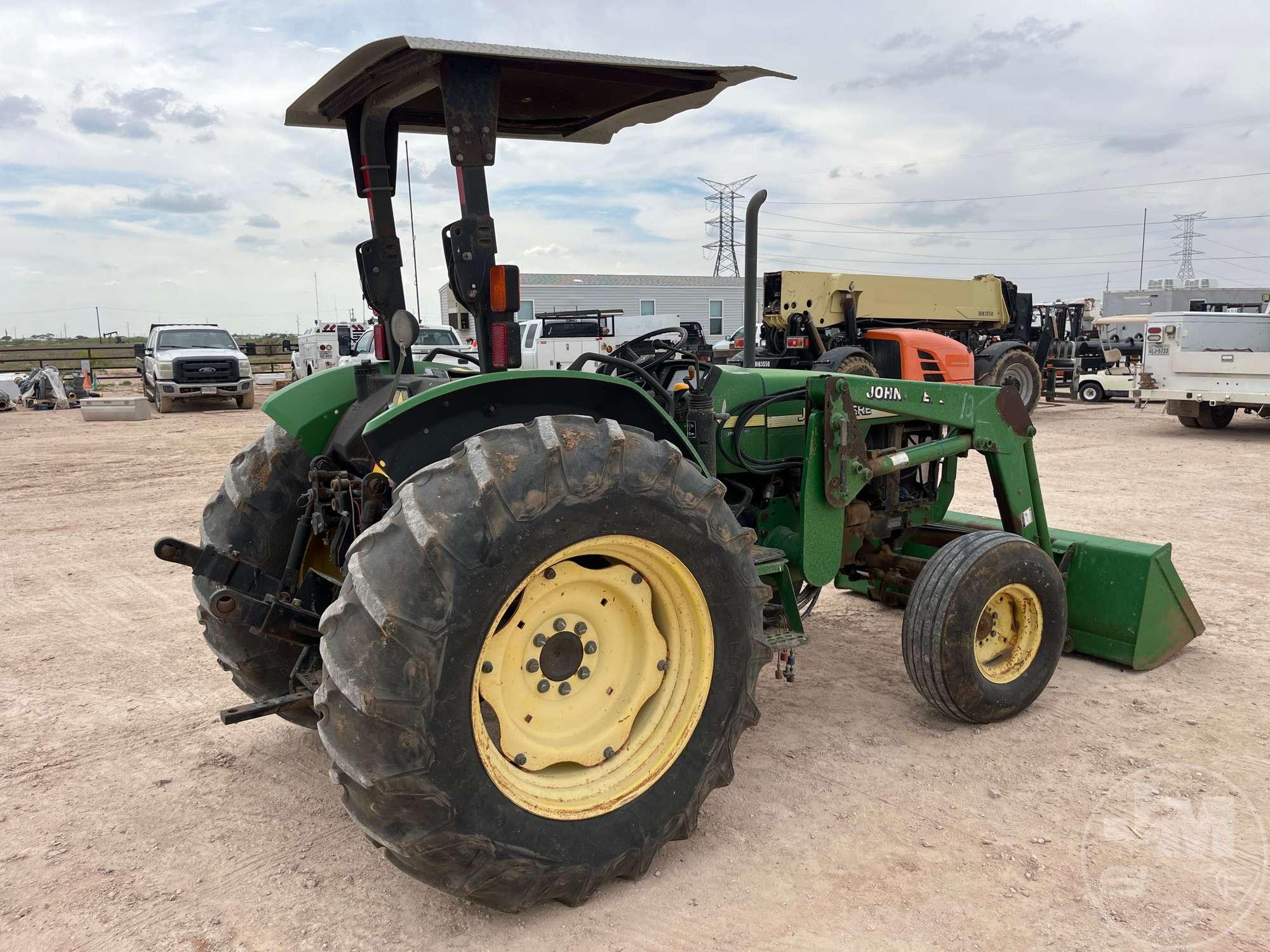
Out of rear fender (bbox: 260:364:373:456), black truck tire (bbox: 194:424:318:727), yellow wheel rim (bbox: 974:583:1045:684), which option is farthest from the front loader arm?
black truck tire (bbox: 194:424:318:727)

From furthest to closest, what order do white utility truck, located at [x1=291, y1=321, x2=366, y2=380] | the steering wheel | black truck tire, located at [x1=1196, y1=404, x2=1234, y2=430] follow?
white utility truck, located at [x1=291, y1=321, x2=366, y2=380] → black truck tire, located at [x1=1196, y1=404, x2=1234, y2=430] → the steering wheel

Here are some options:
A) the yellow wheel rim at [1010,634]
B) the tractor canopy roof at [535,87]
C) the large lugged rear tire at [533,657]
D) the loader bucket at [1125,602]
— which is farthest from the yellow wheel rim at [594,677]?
the loader bucket at [1125,602]

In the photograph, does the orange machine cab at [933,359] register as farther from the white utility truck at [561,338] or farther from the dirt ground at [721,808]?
the dirt ground at [721,808]

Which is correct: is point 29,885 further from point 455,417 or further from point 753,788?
point 753,788

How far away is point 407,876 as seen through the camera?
2.86 m

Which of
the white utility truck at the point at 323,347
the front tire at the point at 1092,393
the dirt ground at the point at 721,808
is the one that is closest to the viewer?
the dirt ground at the point at 721,808

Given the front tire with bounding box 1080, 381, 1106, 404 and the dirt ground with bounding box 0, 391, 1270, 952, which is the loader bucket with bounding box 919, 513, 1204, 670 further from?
the front tire with bounding box 1080, 381, 1106, 404

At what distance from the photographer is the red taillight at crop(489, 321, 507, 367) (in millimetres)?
2865

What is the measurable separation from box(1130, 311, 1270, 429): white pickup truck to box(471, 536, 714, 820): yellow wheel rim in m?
13.6

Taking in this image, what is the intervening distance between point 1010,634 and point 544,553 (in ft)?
7.92

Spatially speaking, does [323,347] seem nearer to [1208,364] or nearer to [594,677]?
[1208,364]

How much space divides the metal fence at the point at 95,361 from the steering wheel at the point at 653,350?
79.2 feet

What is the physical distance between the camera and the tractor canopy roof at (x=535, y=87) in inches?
109

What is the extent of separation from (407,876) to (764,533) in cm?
209
